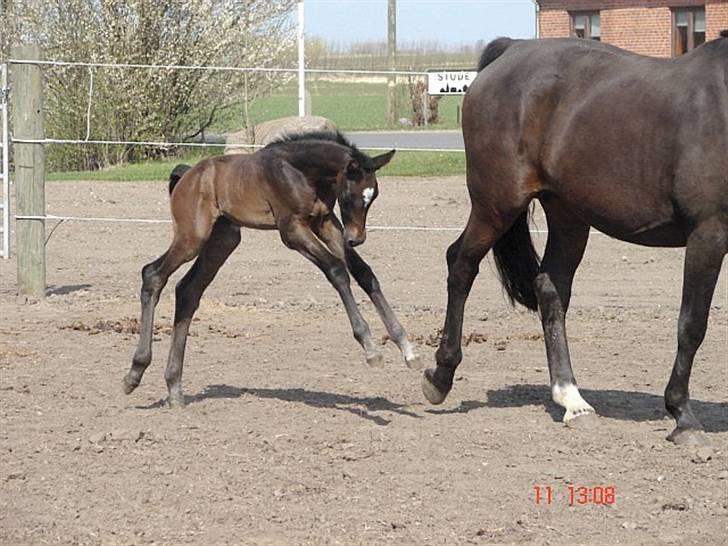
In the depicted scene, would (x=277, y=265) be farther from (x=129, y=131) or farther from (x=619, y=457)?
(x=129, y=131)

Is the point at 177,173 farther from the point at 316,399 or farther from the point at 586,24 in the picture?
the point at 586,24

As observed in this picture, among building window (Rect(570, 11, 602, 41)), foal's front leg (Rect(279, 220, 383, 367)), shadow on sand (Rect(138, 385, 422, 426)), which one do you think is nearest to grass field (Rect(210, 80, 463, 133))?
building window (Rect(570, 11, 602, 41))

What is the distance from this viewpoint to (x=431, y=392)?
23.9 feet

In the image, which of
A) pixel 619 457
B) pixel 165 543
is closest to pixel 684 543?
pixel 619 457

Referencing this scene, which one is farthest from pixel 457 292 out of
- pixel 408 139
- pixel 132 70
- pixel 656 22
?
pixel 656 22

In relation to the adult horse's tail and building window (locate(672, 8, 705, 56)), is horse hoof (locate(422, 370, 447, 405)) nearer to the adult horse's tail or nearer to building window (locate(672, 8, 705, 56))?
the adult horse's tail

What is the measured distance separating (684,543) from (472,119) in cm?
288

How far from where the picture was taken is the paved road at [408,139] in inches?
1039

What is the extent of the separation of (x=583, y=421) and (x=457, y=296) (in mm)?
1001

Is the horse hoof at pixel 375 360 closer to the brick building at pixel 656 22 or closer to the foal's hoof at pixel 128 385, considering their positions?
the foal's hoof at pixel 128 385

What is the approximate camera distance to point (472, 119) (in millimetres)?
7168

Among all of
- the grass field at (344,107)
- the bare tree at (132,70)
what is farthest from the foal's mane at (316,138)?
the grass field at (344,107)
